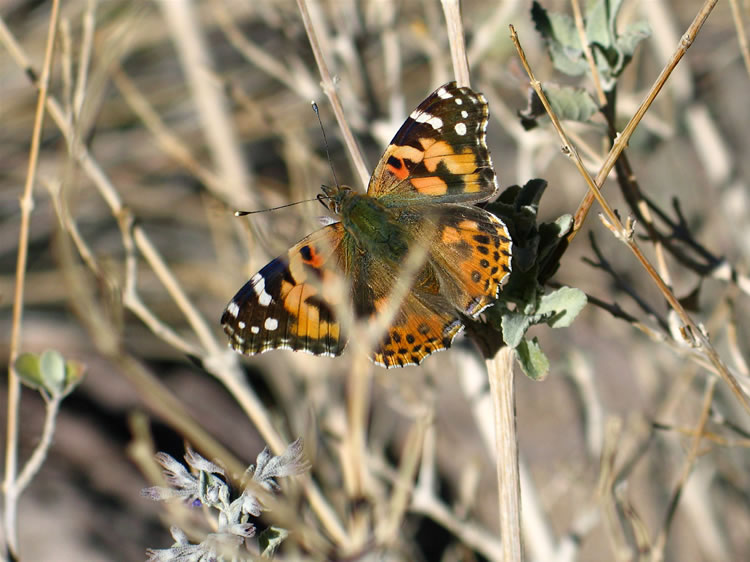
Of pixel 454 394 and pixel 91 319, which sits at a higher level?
pixel 91 319

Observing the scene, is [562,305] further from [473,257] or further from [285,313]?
[285,313]

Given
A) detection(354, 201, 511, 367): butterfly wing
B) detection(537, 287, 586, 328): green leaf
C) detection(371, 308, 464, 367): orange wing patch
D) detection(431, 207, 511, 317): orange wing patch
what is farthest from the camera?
detection(371, 308, 464, 367): orange wing patch

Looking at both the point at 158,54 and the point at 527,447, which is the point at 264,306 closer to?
the point at 527,447

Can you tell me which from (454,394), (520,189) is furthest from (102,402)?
(520,189)

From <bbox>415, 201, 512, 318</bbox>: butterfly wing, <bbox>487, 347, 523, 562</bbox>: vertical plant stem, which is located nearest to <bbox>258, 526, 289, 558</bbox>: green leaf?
<bbox>487, 347, 523, 562</bbox>: vertical plant stem

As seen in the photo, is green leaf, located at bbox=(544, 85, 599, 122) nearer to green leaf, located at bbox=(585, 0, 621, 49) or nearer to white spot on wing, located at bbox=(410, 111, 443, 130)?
green leaf, located at bbox=(585, 0, 621, 49)

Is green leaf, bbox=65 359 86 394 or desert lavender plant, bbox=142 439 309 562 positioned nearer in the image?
desert lavender plant, bbox=142 439 309 562
